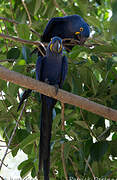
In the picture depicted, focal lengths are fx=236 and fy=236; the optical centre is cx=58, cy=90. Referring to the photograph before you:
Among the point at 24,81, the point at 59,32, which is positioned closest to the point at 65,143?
the point at 24,81

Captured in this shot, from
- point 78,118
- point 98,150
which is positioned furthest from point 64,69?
point 98,150

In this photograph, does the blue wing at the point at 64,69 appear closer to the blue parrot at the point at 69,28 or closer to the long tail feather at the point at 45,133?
the long tail feather at the point at 45,133

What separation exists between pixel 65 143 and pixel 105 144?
0.93ft

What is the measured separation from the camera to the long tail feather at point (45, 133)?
1481 mm

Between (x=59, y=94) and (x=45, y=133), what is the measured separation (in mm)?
364

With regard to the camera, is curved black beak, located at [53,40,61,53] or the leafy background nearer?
the leafy background

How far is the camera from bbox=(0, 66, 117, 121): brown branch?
1.21m

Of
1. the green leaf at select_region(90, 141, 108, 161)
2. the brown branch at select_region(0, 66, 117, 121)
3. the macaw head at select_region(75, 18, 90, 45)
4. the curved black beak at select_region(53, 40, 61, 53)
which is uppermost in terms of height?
the macaw head at select_region(75, 18, 90, 45)

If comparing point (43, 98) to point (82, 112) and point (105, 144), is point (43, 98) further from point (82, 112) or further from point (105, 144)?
point (105, 144)

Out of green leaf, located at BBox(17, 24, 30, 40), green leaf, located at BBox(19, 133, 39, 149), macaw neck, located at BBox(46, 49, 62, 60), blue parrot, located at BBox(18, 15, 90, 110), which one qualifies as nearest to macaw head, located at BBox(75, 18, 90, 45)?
blue parrot, located at BBox(18, 15, 90, 110)

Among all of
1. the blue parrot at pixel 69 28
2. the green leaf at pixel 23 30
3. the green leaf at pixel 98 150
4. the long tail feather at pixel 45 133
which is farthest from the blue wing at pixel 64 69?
the blue parrot at pixel 69 28

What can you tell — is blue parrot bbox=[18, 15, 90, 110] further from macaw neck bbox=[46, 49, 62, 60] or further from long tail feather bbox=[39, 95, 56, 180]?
long tail feather bbox=[39, 95, 56, 180]

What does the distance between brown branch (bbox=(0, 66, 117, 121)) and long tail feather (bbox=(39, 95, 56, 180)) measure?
0.33 meters

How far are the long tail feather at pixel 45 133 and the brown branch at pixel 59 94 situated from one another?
0.33 m
